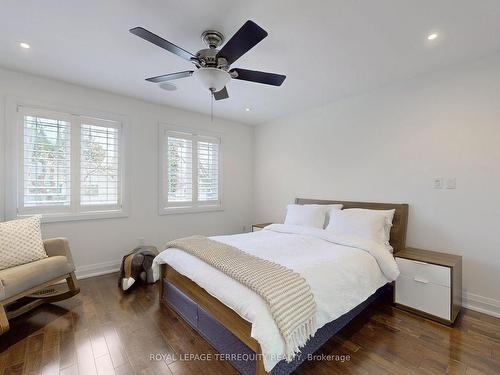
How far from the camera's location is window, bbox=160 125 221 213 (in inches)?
154

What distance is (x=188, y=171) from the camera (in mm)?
4176

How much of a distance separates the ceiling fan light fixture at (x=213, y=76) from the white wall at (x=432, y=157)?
2191mm

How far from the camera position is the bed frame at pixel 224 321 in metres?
1.54

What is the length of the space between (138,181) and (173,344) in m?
2.47

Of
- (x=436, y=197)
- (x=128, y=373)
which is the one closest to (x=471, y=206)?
(x=436, y=197)

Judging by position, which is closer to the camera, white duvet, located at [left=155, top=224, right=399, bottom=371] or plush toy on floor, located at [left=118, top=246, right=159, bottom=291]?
white duvet, located at [left=155, top=224, right=399, bottom=371]

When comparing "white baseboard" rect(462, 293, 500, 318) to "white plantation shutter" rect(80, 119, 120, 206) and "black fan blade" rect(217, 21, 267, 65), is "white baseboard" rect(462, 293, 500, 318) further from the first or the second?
"white plantation shutter" rect(80, 119, 120, 206)

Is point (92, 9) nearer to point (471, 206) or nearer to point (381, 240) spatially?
point (381, 240)

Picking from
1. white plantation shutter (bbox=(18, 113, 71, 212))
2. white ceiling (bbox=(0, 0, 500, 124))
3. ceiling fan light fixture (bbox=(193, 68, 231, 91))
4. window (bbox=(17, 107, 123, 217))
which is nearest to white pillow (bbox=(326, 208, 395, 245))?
white ceiling (bbox=(0, 0, 500, 124))

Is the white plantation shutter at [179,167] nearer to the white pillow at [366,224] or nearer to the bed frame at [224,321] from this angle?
the bed frame at [224,321]

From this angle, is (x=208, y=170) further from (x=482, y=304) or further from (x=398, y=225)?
(x=482, y=304)

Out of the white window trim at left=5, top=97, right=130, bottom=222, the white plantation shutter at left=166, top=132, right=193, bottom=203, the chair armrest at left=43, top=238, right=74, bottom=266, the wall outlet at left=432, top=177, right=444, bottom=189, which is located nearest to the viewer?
the chair armrest at left=43, top=238, right=74, bottom=266

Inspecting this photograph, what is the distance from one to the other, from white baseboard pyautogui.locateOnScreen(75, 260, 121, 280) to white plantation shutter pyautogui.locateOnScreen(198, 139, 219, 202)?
5.34 ft

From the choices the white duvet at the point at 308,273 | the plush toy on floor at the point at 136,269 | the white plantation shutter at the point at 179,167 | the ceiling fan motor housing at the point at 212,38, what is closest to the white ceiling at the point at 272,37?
the ceiling fan motor housing at the point at 212,38
